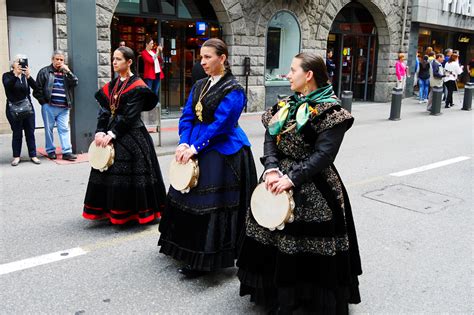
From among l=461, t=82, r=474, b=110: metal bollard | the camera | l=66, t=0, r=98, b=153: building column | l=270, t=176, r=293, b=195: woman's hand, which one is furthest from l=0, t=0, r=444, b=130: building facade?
l=270, t=176, r=293, b=195: woman's hand

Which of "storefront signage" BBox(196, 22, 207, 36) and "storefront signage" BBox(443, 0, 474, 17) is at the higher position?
"storefront signage" BBox(443, 0, 474, 17)

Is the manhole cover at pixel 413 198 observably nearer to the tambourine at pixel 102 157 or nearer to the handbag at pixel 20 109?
the tambourine at pixel 102 157

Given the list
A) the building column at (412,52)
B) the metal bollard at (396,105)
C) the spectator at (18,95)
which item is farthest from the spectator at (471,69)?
the spectator at (18,95)

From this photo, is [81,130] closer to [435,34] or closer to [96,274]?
[96,274]

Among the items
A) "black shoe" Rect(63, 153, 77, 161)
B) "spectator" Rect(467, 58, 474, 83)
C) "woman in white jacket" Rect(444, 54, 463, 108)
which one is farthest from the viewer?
"spectator" Rect(467, 58, 474, 83)

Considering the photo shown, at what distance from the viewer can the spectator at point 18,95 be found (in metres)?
8.35

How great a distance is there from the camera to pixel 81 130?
945 centimetres

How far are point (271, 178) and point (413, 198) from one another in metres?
4.27

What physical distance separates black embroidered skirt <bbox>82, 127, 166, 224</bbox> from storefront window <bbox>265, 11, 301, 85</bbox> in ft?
36.6

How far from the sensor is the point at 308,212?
338cm

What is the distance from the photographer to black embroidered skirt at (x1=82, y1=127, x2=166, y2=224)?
526 cm

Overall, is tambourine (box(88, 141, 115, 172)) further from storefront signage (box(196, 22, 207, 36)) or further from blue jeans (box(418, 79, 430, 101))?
blue jeans (box(418, 79, 430, 101))

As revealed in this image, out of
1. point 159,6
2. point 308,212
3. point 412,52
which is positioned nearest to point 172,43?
point 159,6

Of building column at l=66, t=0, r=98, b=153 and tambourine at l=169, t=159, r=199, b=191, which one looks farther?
building column at l=66, t=0, r=98, b=153
